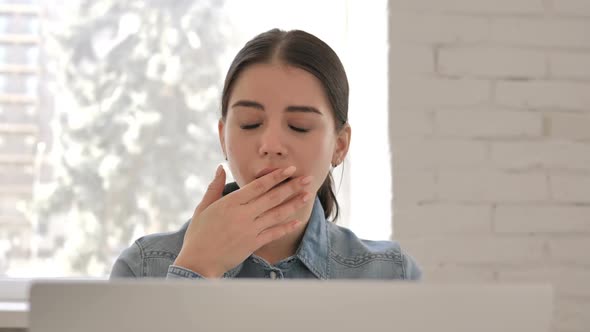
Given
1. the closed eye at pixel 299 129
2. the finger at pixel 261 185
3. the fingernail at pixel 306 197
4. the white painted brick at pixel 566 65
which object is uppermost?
the white painted brick at pixel 566 65

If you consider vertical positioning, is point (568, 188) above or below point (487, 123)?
below

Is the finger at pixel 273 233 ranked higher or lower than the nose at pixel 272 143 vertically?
lower

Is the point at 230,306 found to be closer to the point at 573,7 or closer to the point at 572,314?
the point at 572,314

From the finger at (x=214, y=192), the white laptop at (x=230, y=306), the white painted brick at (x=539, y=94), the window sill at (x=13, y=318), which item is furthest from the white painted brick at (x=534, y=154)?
the white laptop at (x=230, y=306)

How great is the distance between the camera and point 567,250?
2.20 meters

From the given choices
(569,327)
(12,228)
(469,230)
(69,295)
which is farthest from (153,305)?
(12,228)

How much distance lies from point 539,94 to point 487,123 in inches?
6.9

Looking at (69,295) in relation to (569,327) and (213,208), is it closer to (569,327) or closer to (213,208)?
(213,208)

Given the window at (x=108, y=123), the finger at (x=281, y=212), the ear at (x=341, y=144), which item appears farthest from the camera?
A: the window at (x=108, y=123)

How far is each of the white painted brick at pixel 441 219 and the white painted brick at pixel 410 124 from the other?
0.20 metres

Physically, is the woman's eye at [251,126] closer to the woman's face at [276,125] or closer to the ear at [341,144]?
the woman's face at [276,125]

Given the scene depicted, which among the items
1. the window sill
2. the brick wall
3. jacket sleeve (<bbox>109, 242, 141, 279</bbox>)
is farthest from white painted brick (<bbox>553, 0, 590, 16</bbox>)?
the window sill

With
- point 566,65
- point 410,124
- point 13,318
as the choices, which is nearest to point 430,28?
point 410,124

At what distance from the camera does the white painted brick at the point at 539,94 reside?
2.20 m
